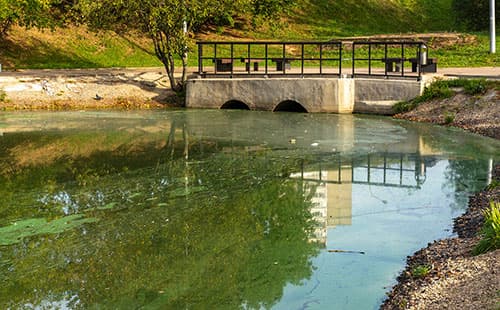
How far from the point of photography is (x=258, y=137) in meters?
26.9

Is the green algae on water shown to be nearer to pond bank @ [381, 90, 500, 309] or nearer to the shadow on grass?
pond bank @ [381, 90, 500, 309]

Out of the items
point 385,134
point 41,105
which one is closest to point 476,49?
point 385,134

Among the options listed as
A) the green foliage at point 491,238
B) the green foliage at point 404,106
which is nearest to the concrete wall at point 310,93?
the green foliage at point 404,106

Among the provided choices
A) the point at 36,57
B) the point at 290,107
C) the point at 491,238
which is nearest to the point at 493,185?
the point at 491,238

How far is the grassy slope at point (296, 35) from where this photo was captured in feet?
135

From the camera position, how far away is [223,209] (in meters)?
17.2

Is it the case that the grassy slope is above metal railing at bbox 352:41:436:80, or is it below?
above

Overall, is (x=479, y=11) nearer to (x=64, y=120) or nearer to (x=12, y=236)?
(x=64, y=120)

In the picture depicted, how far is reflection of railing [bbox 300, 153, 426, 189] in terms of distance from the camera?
66.5 ft

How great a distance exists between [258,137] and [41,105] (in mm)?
12348

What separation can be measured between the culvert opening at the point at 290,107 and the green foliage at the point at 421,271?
21.5 m

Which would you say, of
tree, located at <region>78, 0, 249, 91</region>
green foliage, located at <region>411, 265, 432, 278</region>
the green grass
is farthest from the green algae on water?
tree, located at <region>78, 0, 249, 91</region>

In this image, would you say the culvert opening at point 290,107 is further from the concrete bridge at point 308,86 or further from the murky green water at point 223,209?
the murky green water at point 223,209

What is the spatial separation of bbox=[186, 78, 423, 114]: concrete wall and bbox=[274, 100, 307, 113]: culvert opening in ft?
2.00
